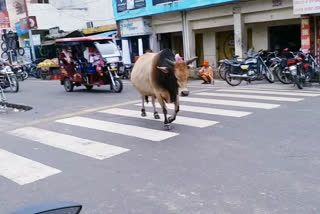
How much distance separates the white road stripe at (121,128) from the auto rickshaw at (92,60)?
5139mm

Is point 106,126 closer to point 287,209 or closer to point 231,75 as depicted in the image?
point 287,209

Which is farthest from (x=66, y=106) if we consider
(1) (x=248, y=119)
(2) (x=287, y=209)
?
(2) (x=287, y=209)

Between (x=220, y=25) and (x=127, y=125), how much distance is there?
1183 cm

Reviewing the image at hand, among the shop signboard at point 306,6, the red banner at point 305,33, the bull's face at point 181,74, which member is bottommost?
the bull's face at point 181,74

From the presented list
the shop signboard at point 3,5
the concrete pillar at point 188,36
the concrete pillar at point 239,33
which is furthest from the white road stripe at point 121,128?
the shop signboard at point 3,5

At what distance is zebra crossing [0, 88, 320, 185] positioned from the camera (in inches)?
227

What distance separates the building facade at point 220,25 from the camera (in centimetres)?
1638

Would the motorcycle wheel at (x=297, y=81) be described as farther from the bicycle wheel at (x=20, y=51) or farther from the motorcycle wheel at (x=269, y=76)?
the bicycle wheel at (x=20, y=51)

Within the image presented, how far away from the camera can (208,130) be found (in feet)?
23.6

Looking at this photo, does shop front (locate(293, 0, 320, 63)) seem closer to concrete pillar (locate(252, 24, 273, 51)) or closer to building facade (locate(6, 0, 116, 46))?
concrete pillar (locate(252, 24, 273, 51))

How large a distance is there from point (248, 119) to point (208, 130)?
115cm

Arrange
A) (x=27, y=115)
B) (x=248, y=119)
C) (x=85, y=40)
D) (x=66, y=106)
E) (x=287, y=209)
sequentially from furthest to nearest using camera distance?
(x=85, y=40), (x=66, y=106), (x=27, y=115), (x=248, y=119), (x=287, y=209)

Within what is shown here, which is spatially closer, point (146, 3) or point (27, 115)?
point (27, 115)

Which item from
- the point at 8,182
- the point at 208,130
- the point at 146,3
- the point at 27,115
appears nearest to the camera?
the point at 8,182
